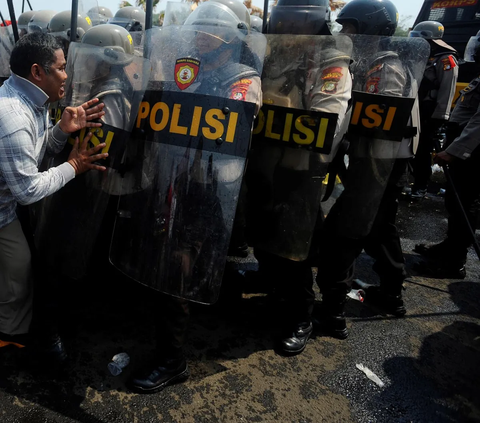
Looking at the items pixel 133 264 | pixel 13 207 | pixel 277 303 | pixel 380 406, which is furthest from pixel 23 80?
pixel 380 406

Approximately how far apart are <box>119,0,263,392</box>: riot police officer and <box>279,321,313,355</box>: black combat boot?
0.92 m

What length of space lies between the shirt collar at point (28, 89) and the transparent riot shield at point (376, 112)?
1653 millimetres

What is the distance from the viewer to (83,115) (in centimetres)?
193

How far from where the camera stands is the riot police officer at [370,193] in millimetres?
2227

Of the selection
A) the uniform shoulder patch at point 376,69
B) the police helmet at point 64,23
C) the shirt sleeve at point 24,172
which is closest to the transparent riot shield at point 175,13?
the shirt sleeve at point 24,172

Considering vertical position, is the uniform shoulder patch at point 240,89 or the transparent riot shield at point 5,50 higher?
the uniform shoulder patch at point 240,89

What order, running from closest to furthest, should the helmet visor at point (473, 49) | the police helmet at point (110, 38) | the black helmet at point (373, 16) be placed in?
the police helmet at point (110, 38) < the black helmet at point (373, 16) < the helmet visor at point (473, 49)

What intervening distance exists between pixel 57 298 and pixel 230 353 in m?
1.06

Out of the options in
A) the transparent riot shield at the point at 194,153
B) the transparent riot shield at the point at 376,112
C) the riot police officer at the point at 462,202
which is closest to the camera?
the transparent riot shield at the point at 194,153

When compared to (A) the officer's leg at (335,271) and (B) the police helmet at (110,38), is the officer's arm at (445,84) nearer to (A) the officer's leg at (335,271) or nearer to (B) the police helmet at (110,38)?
(A) the officer's leg at (335,271)

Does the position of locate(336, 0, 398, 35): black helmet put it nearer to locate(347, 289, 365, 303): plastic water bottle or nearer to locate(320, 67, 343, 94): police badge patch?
locate(320, 67, 343, 94): police badge patch

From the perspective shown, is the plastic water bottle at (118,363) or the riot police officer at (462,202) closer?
the plastic water bottle at (118,363)

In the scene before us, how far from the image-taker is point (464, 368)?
101 inches

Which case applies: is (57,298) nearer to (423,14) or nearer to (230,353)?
(230,353)
